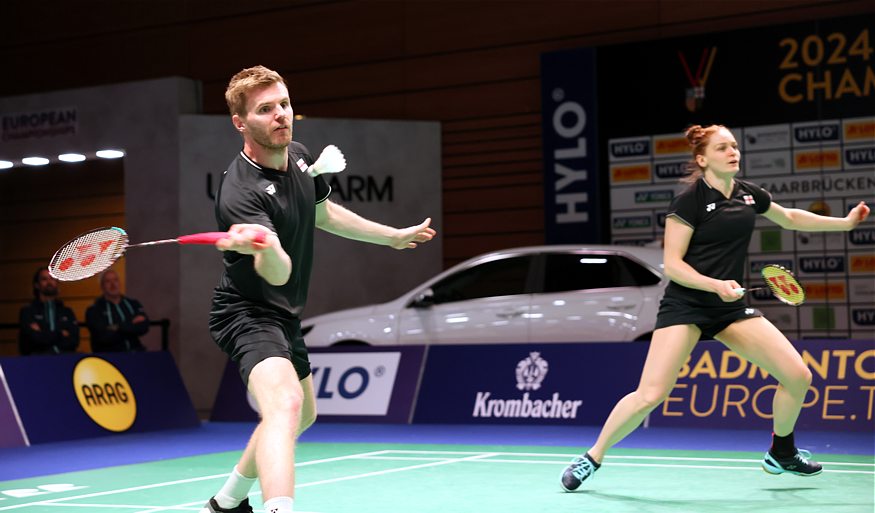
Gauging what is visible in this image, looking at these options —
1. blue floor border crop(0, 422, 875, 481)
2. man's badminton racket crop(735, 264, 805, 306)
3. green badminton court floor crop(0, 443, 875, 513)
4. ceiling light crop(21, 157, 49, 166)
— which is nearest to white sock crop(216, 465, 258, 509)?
green badminton court floor crop(0, 443, 875, 513)

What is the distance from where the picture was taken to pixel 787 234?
1428 cm

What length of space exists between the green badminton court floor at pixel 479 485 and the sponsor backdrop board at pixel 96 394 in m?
2.45

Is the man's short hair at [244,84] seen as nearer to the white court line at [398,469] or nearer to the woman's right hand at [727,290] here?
the woman's right hand at [727,290]

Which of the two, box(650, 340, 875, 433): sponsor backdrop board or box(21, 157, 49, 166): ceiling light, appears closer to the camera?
box(650, 340, 875, 433): sponsor backdrop board

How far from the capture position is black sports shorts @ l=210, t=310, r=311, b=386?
475cm

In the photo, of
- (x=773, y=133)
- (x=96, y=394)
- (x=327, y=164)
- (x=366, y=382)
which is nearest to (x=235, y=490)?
(x=327, y=164)

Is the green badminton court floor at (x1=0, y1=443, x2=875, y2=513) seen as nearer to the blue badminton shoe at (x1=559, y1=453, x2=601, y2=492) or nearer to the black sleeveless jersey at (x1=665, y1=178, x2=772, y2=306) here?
the blue badminton shoe at (x1=559, y1=453, x2=601, y2=492)

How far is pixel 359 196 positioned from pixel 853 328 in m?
6.67

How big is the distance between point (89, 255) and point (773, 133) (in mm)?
10870

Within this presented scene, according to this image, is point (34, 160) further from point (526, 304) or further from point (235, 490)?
point (235, 490)

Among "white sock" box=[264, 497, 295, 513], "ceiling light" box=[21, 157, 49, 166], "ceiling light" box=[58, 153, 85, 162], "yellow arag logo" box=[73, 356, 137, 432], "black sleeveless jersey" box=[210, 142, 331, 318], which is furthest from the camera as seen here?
"ceiling light" box=[21, 157, 49, 166]

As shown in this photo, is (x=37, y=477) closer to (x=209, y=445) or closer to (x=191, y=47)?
(x=209, y=445)

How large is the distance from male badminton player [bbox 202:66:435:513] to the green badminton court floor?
6.43 feet

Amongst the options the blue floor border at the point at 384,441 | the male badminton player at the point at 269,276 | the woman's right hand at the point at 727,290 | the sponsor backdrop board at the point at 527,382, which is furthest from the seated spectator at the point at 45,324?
the woman's right hand at the point at 727,290
